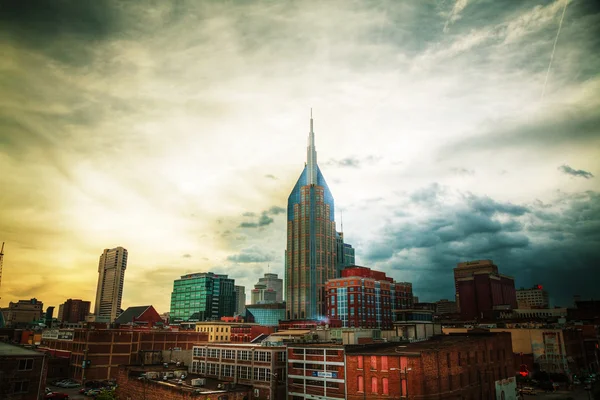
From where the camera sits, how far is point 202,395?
51.1 m

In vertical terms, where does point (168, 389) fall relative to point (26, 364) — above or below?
below

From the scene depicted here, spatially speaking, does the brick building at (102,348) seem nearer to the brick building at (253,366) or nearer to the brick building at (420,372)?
the brick building at (253,366)

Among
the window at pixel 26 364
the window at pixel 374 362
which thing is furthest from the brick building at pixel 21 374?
the window at pixel 374 362

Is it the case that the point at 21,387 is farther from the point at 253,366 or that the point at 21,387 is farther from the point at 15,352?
the point at 253,366

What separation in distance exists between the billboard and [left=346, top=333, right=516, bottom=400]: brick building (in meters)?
2.88

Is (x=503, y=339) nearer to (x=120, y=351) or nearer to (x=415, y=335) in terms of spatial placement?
(x=415, y=335)

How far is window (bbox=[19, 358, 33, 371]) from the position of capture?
55.8 meters

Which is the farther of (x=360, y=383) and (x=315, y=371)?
(x=315, y=371)

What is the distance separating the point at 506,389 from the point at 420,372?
35906 mm

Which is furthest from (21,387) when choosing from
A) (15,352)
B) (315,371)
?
(315,371)

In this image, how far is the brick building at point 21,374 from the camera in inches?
2121

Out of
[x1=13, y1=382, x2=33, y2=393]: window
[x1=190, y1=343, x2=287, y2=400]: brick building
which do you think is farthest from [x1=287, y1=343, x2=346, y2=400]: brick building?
[x1=13, y1=382, x2=33, y2=393]: window

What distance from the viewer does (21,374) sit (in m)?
55.6

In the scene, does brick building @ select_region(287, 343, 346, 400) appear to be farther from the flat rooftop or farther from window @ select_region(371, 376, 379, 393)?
the flat rooftop
